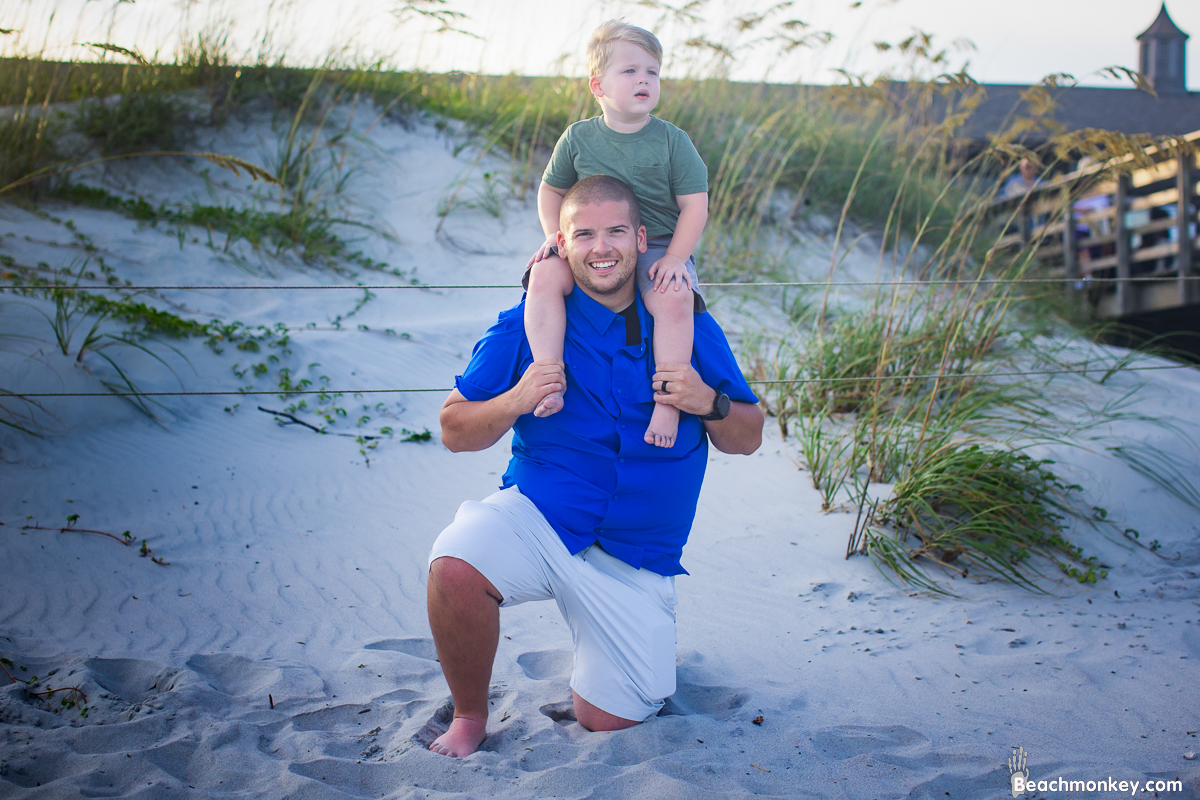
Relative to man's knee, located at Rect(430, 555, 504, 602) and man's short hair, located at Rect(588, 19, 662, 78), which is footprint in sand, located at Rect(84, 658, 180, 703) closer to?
man's knee, located at Rect(430, 555, 504, 602)

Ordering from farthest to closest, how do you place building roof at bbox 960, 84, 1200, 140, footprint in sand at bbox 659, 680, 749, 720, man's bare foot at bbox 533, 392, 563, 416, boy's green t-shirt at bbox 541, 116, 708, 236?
building roof at bbox 960, 84, 1200, 140
boy's green t-shirt at bbox 541, 116, 708, 236
footprint in sand at bbox 659, 680, 749, 720
man's bare foot at bbox 533, 392, 563, 416

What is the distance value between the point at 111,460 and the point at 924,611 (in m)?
3.83

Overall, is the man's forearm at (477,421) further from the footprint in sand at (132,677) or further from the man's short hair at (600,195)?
the footprint in sand at (132,677)

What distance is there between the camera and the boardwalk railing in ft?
24.9

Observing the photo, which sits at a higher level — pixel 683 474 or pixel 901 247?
pixel 901 247

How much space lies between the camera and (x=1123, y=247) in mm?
8219

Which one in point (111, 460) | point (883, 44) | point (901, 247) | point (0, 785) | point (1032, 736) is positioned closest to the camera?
point (0, 785)

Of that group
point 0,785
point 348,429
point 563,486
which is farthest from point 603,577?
point 348,429

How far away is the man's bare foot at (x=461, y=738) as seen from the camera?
2.01 meters

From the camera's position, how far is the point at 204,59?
25.3ft

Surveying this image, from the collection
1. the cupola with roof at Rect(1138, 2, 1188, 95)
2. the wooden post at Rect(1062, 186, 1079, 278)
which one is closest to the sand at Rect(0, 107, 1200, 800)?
the wooden post at Rect(1062, 186, 1079, 278)

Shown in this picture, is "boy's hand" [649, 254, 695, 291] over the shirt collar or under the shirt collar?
over

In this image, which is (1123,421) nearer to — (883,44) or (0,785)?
(883,44)

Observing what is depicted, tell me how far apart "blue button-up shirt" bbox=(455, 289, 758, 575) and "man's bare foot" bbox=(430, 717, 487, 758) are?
0.54 metres
